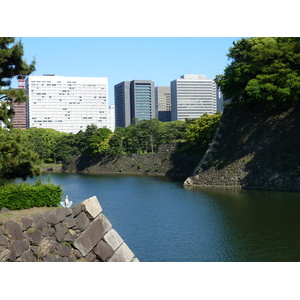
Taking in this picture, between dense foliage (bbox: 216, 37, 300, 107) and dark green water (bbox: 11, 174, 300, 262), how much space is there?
6.06 metres

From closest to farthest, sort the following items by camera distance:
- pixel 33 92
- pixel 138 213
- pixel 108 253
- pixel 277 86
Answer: pixel 108 253 < pixel 138 213 < pixel 277 86 < pixel 33 92

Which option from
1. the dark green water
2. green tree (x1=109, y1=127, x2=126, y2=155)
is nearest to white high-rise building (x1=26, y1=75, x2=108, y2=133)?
green tree (x1=109, y1=127, x2=126, y2=155)

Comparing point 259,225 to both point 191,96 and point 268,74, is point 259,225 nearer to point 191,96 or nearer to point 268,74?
point 268,74

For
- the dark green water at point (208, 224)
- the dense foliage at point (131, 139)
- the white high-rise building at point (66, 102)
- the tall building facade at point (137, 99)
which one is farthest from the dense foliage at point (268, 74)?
the tall building facade at point (137, 99)

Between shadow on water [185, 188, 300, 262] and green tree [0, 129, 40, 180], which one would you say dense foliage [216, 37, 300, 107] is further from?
green tree [0, 129, 40, 180]

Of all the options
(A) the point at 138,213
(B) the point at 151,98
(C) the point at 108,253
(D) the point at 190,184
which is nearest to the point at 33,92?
(B) the point at 151,98

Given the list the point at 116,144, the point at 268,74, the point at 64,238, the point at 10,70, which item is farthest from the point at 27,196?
the point at 116,144

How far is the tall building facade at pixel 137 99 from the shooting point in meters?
138

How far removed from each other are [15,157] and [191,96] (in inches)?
5105

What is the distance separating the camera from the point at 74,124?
12619 cm

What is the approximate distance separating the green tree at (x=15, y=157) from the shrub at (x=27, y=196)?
1.70m

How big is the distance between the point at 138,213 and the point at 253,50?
52.7ft

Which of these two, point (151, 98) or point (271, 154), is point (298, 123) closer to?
point (271, 154)

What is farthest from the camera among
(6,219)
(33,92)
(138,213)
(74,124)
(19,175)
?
(74,124)
